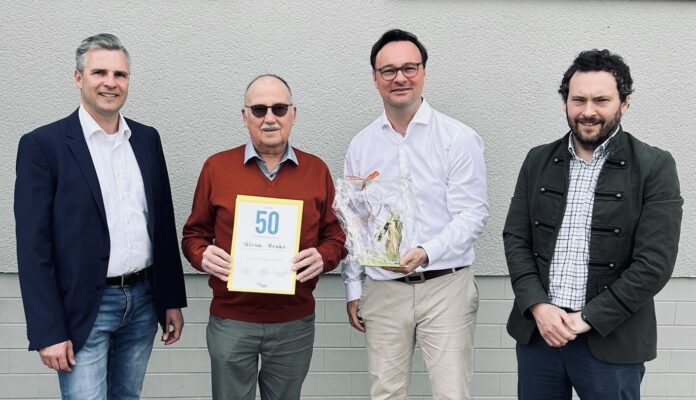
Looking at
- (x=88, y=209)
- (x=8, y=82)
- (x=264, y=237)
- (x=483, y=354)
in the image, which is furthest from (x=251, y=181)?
(x=483, y=354)

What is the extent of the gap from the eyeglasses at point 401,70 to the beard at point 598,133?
2.68 feet

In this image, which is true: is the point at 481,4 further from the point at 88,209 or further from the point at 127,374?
the point at 127,374

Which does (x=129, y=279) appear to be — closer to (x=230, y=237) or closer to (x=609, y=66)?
(x=230, y=237)

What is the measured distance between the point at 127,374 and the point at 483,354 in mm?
2237

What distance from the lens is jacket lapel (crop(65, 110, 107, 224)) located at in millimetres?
2826

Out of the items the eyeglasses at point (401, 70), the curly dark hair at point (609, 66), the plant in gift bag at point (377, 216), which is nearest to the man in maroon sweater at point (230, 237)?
the plant in gift bag at point (377, 216)

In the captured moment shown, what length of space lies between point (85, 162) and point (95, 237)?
33cm

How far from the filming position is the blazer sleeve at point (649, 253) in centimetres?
258

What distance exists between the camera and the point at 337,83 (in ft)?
13.0

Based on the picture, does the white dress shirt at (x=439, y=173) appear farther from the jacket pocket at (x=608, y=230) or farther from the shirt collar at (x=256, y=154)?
the jacket pocket at (x=608, y=230)

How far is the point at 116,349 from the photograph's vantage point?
3.10m

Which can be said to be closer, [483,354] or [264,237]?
[264,237]

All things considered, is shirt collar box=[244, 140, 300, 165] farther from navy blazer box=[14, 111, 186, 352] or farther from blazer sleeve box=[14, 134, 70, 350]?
blazer sleeve box=[14, 134, 70, 350]

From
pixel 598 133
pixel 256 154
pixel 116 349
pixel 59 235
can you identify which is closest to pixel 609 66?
pixel 598 133
